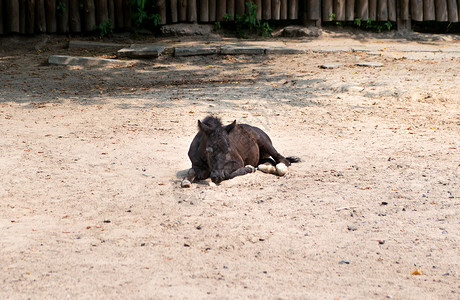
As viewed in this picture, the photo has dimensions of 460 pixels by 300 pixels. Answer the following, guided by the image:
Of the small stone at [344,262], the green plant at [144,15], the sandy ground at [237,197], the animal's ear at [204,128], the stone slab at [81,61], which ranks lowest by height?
the small stone at [344,262]

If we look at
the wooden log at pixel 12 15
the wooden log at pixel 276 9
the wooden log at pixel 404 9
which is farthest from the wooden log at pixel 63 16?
the wooden log at pixel 404 9

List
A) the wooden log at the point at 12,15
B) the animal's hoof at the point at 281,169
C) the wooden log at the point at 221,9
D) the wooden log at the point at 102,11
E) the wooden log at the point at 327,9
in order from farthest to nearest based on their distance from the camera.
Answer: the wooden log at the point at 327,9, the wooden log at the point at 221,9, the wooden log at the point at 102,11, the wooden log at the point at 12,15, the animal's hoof at the point at 281,169

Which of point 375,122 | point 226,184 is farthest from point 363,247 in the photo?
point 375,122

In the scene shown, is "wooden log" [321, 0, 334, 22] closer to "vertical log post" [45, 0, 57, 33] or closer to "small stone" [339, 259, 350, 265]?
"vertical log post" [45, 0, 57, 33]

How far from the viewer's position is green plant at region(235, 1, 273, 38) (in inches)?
608

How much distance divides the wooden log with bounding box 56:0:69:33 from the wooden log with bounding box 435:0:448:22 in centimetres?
1019

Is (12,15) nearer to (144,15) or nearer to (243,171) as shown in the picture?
(144,15)

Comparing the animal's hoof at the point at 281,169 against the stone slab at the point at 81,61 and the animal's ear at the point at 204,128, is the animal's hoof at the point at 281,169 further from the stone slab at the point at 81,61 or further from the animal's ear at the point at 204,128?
the stone slab at the point at 81,61

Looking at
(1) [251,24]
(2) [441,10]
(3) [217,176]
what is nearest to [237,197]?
(3) [217,176]

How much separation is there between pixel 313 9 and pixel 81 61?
21.1ft

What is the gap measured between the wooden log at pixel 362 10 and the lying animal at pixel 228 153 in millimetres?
10414

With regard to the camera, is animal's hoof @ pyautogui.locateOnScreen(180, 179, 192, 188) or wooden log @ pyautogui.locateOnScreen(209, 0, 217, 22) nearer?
animal's hoof @ pyautogui.locateOnScreen(180, 179, 192, 188)

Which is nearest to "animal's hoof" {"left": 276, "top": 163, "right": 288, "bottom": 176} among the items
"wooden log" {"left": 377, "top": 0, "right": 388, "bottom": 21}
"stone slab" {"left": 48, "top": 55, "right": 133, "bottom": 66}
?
"stone slab" {"left": 48, "top": 55, "right": 133, "bottom": 66}

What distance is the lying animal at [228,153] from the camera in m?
5.89
